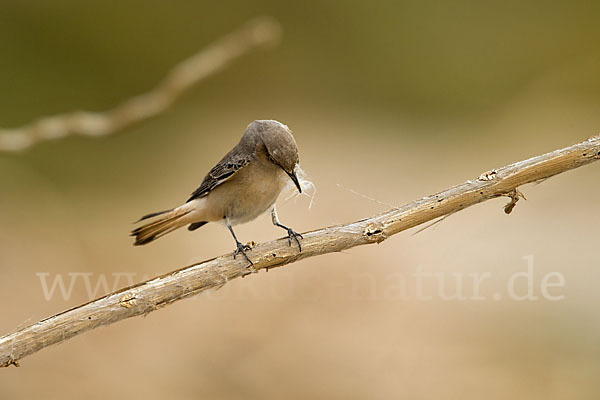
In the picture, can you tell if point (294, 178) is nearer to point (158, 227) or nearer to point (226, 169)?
point (226, 169)

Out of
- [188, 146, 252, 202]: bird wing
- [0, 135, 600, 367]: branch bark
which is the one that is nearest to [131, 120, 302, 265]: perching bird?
[188, 146, 252, 202]: bird wing

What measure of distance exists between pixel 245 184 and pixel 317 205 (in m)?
1.46

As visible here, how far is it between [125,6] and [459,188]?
2273 mm

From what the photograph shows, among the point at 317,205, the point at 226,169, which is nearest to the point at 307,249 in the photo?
the point at 226,169

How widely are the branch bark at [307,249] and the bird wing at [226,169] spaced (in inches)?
9.2

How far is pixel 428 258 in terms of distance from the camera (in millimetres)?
2127

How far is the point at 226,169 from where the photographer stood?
1.03 m

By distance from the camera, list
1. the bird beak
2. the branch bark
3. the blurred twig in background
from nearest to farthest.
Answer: the branch bark
the bird beak
the blurred twig in background

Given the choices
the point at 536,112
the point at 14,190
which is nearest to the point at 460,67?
the point at 536,112

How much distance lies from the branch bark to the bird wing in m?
0.23

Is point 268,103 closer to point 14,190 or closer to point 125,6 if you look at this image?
point 125,6

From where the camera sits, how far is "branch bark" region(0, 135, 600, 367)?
74 centimetres

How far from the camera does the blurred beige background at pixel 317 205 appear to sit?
1600 mm

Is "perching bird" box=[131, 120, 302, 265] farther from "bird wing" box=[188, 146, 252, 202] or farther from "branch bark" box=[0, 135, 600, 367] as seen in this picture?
"branch bark" box=[0, 135, 600, 367]
